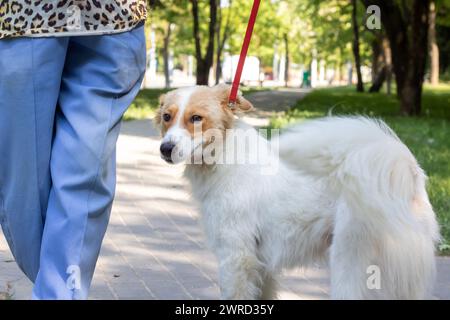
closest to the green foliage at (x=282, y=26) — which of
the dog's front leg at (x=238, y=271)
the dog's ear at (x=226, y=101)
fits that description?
the dog's ear at (x=226, y=101)

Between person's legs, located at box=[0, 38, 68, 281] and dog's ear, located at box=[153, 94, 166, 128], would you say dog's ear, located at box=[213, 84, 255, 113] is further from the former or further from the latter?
person's legs, located at box=[0, 38, 68, 281]

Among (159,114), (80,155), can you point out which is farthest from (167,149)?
(80,155)

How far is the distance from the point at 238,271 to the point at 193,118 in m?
0.78

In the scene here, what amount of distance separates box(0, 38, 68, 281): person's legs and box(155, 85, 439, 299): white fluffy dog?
0.69 meters

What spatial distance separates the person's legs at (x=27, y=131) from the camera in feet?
11.3

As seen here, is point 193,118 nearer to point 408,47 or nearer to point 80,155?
point 80,155

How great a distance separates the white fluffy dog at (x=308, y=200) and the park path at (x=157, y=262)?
39 centimetres

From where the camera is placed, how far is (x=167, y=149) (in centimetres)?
399

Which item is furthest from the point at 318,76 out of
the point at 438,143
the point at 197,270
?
the point at 197,270

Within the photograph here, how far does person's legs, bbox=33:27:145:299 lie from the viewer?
3.49 m
